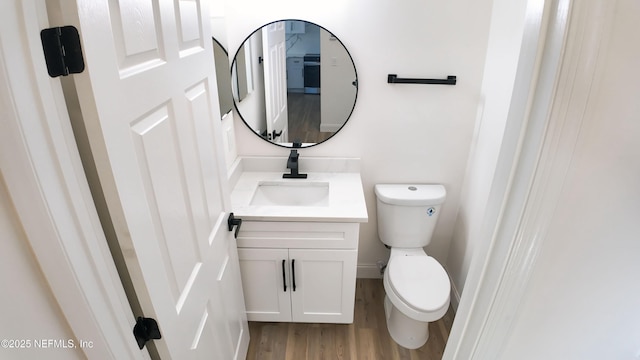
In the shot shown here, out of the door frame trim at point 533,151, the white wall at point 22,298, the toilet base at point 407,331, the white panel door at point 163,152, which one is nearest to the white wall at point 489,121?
the toilet base at point 407,331

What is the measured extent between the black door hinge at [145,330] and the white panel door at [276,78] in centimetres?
134

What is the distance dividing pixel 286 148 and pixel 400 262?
91cm

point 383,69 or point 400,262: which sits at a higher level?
point 383,69

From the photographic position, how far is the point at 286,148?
6.75ft

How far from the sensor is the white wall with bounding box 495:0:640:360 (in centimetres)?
53

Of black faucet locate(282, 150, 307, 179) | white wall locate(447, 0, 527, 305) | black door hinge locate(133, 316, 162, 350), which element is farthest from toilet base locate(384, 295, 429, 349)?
black door hinge locate(133, 316, 162, 350)

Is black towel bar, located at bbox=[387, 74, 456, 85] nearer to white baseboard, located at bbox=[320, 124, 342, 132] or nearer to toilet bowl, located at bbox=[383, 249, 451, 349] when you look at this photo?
white baseboard, located at bbox=[320, 124, 342, 132]

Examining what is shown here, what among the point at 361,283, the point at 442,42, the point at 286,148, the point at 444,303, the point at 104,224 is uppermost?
the point at 442,42

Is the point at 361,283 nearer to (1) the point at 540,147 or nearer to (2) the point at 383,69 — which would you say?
(2) the point at 383,69

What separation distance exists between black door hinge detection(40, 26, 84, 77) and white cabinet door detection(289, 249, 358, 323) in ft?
4.33

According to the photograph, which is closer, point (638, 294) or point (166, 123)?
point (638, 294)

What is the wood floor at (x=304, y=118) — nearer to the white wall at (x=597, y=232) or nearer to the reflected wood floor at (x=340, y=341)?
the reflected wood floor at (x=340, y=341)

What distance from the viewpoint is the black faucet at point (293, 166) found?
1975 millimetres

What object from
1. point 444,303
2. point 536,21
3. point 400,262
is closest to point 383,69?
point 400,262
